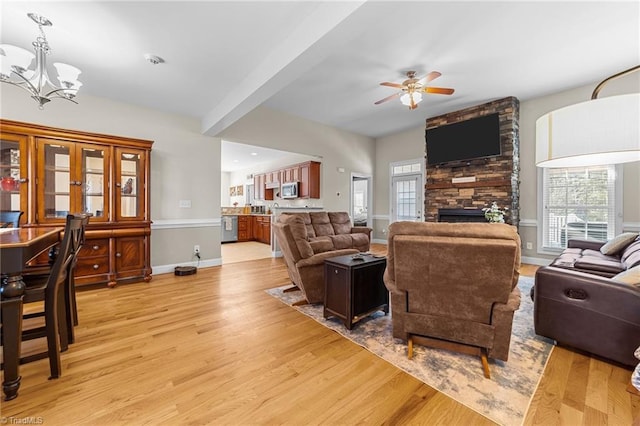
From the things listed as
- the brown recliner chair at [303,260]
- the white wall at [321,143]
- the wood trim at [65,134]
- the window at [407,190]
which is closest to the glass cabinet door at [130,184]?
the wood trim at [65,134]

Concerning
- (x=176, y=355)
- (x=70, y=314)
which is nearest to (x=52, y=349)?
(x=70, y=314)

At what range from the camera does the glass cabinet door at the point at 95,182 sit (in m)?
3.47

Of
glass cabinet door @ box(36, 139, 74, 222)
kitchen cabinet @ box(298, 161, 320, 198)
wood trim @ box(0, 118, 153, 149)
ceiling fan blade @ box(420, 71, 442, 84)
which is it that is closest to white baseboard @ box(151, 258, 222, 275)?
glass cabinet door @ box(36, 139, 74, 222)

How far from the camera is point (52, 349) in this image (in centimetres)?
163

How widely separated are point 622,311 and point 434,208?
4.38 m

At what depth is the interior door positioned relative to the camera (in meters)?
6.70

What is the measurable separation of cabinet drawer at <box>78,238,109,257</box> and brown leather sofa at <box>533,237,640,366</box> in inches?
190

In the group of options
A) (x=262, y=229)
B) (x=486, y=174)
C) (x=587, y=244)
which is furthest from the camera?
(x=262, y=229)

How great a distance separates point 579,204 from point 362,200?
5.15 meters

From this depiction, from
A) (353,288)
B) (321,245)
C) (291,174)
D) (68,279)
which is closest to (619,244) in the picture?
(353,288)

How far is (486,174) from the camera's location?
5.14 metres

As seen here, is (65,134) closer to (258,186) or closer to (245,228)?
(245,228)

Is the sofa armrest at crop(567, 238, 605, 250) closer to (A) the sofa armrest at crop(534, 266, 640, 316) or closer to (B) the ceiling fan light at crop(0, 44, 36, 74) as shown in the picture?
(A) the sofa armrest at crop(534, 266, 640, 316)

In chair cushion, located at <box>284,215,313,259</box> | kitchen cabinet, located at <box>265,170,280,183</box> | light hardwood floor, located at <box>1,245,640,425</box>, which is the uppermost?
kitchen cabinet, located at <box>265,170,280,183</box>
